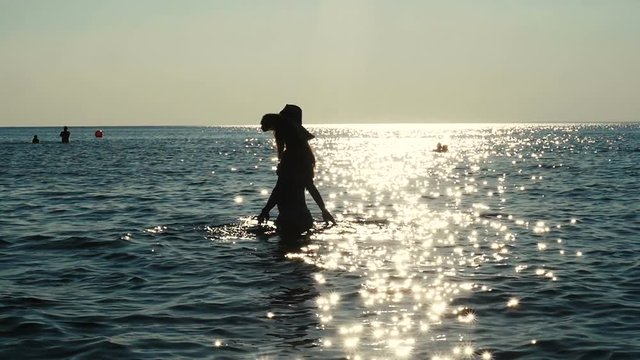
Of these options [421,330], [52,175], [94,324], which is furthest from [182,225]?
[52,175]

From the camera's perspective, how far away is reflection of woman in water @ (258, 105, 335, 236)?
16500 millimetres

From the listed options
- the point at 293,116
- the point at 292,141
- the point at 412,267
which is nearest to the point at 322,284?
the point at 412,267

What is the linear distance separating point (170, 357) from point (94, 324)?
1.67 metres

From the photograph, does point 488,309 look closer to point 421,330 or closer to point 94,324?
point 421,330

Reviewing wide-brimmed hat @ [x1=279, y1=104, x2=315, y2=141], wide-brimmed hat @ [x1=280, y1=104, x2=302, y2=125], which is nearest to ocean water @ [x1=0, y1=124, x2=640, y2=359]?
wide-brimmed hat @ [x1=279, y1=104, x2=315, y2=141]

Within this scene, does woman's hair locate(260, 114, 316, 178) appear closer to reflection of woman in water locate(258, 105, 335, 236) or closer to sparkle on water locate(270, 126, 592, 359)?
reflection of woman in water locate(258, 105, 335, 236)

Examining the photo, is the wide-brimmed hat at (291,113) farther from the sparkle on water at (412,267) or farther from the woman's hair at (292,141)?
the sparkle on water at (412,267)

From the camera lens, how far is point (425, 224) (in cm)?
1872

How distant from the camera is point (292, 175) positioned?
16.7 meters

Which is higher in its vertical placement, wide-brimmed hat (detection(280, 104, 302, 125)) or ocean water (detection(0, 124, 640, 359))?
wide-brimmed hat (detection(280, 104, 302, 125))

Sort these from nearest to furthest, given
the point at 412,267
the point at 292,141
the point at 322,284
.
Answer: the point at 322,284
the point at 412,267
the point at 292,141

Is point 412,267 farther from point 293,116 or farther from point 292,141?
point 293,116

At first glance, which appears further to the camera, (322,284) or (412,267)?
(412,267)

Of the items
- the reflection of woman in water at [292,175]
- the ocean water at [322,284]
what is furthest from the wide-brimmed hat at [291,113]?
the ocean water at [322,284]
